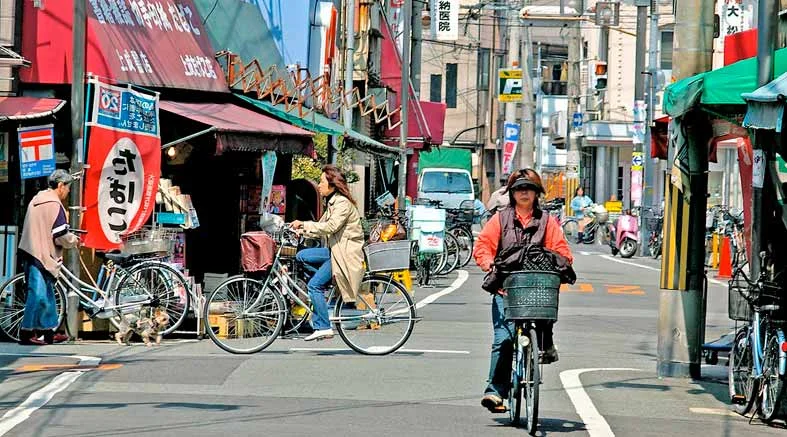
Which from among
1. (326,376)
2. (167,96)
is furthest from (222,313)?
(167,96)

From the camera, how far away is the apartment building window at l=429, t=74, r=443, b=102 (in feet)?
257

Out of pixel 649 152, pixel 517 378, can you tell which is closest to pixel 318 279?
pixel 517 378

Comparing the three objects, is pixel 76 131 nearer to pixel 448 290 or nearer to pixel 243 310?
pixel 243 310

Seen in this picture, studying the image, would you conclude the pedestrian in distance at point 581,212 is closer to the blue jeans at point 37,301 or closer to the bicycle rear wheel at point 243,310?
the bicycle rear wheel at point 243,310

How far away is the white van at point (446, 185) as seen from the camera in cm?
4747

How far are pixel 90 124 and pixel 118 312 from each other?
6.79 feet

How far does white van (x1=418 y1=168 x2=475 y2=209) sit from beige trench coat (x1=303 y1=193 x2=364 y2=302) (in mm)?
32342

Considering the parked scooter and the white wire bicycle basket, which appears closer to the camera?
the white wire bicycle basket

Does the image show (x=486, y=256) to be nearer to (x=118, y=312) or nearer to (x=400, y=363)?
(x=400, y=363)

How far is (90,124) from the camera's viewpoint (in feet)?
50.6

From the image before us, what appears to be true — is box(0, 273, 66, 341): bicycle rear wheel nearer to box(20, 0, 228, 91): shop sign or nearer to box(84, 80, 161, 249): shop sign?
box(84, 80, 161, 249): shop sign

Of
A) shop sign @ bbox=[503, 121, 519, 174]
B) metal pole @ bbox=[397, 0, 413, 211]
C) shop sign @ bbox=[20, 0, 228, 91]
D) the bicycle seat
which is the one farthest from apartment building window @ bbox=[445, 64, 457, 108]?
the bicycle seat

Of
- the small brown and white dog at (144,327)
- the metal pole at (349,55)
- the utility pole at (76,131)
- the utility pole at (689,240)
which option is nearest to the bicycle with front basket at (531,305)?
the utility pole at (689,240)

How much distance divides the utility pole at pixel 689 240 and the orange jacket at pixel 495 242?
3381 mm
